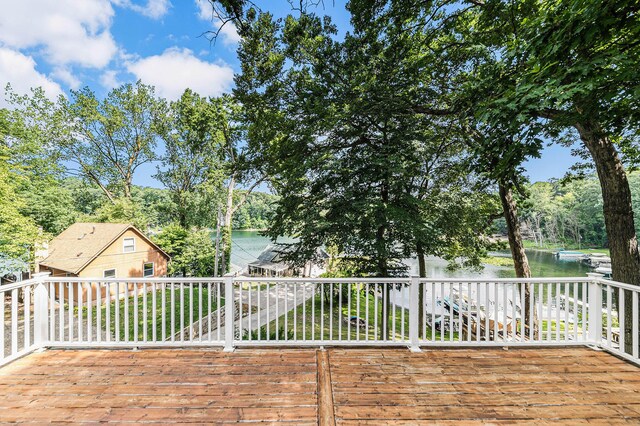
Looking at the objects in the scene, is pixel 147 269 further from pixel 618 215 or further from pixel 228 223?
pixel 618 215

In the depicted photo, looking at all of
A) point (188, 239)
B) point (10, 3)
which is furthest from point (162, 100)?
point (10, 3)

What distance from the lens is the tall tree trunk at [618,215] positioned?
157 inches

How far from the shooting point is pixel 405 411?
6.57ft

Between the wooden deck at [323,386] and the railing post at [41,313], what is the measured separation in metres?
0.18

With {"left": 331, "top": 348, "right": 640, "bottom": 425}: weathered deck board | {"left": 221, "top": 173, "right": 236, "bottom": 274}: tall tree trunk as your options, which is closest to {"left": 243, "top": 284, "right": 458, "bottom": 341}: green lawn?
{"left": 331, "top": 348, "right": 640, "bottom": 425}: weathered deck board

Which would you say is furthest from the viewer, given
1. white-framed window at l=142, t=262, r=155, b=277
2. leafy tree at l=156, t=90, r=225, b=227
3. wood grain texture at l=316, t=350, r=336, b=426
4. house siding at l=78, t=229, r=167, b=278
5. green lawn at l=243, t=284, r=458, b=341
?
leafy tree at l=156, t=90, r=225, b=227

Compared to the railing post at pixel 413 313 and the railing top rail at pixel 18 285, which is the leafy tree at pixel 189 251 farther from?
the railing post at pixel 413 313

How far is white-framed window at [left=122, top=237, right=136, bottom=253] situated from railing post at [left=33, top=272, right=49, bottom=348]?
11.7 meters

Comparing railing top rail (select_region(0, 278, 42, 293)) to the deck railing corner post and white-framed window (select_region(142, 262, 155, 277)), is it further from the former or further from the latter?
white-framed window (select_region(142, 262, 155, 277))

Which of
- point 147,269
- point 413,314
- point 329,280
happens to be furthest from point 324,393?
point 147,269

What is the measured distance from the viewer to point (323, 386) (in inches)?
90.3

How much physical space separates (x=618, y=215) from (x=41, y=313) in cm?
791

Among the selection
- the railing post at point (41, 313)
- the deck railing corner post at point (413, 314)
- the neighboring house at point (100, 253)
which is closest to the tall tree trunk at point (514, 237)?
the deck railing corner post at point (413, 314)

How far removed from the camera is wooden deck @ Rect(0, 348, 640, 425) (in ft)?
6.48
